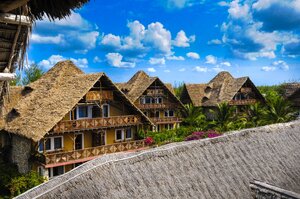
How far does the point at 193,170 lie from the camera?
1103 cm

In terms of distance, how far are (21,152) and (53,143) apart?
2850 mm

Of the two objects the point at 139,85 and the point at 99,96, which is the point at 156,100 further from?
the point at 99,96

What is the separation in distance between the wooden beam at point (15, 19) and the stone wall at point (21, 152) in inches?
804

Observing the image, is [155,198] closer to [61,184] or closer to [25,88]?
[61,184]

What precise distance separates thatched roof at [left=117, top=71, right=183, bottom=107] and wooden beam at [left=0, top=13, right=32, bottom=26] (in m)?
34.7

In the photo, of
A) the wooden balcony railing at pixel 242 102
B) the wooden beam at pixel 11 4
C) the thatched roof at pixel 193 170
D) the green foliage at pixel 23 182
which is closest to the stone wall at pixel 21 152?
the green foliage at pixel 23 182

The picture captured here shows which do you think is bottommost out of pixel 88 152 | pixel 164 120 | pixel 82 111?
pixel 88 152

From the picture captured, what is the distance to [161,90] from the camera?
1674 inches

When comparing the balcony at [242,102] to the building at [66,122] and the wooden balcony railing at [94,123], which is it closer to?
the building at [66,122]

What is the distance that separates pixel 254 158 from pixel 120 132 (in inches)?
701

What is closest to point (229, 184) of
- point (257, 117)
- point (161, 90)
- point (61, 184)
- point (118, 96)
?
point (61, 184)

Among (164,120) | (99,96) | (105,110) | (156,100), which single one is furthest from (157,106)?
(99,96)

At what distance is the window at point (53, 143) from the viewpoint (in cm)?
2445

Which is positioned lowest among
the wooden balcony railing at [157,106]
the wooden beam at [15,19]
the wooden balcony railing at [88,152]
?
the wooden balcony railing at [88,152]
